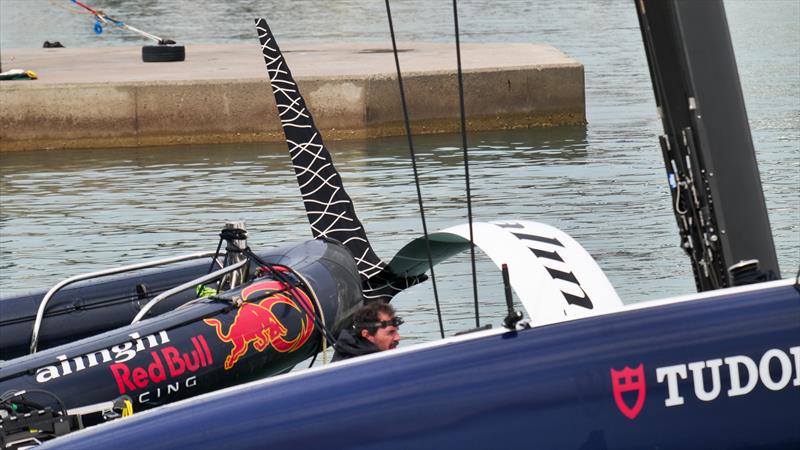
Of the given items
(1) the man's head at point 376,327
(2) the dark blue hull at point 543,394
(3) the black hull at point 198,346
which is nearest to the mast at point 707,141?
(2) the dark blue hull at point 543,394

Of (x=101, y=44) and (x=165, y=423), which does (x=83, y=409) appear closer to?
(x=165, y=423)

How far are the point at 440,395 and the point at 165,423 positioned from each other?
3.04ft

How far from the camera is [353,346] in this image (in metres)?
6.08

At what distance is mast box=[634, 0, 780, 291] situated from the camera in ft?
18.3

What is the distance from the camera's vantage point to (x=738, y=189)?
5.58 meters

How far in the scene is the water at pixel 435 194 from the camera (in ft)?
45.3

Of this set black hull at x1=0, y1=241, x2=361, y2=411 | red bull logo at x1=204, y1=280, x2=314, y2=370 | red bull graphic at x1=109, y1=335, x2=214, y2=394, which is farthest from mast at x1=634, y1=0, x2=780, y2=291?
red bull graphic at x1=109, y1=335, x2=214, y2=394

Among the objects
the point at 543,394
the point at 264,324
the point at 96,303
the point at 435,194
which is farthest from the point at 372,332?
the point at 435,194

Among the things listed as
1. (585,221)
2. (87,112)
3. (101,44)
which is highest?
(101,44)

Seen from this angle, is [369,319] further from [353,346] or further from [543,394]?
[543,394]

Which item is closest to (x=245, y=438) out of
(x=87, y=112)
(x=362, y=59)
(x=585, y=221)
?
(x=585, y=221)

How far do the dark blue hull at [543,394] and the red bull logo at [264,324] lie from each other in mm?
3558

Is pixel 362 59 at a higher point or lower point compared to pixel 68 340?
higher

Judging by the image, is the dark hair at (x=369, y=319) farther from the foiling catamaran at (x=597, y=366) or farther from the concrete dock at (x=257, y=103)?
the concrete dock at (x=257, y=103)
